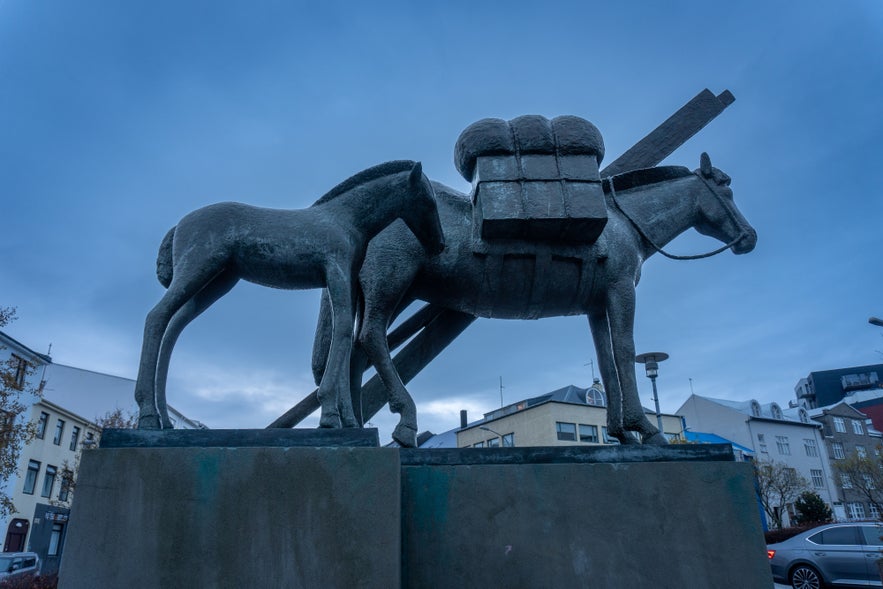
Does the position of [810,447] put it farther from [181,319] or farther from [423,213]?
[181,319]

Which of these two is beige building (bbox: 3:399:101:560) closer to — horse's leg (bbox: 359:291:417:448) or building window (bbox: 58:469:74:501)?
building window (bbox: 58:469:74:501)

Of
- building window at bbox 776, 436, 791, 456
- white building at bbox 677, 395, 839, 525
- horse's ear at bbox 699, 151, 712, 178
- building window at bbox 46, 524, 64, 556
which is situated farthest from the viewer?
building window at bbox 776, 436, 791, 456

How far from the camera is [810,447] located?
5331cm

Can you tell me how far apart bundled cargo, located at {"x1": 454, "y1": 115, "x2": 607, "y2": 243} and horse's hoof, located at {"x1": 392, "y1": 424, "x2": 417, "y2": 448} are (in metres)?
1.51

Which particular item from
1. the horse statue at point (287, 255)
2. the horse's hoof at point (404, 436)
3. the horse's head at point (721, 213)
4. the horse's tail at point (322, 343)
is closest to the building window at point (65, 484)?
the horse's tail at point (322, 343)

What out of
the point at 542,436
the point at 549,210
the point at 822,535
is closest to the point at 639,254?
the point at 549,210

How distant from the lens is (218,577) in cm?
291

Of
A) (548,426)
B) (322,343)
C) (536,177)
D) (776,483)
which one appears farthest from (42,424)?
(776,483)

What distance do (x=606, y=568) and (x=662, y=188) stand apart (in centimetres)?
326

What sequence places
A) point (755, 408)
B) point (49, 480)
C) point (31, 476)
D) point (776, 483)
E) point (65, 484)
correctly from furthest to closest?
point (755, 408), point (776, 483), point (49, 480), point (65, 484), point (31, 476)

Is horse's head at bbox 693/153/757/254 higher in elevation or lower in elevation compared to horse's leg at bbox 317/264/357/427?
higher

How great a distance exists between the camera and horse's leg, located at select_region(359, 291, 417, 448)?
166 inches

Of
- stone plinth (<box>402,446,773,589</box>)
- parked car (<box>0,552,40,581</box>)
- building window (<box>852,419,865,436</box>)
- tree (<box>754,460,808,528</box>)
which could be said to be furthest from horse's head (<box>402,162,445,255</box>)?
building window (<box>852,419,865,436</box>)

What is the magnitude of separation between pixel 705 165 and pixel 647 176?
0.55 m
